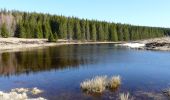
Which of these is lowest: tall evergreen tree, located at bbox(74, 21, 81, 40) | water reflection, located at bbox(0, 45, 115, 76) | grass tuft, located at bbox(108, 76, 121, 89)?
water reflection, located at bbox(0, 45, 115, 76)

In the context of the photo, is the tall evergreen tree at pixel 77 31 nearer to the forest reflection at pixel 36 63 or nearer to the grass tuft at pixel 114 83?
the forest reflection at pixel 36 63

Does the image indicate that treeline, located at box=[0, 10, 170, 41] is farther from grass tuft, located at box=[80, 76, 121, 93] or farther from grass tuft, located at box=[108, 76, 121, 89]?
grass tuft, located at box=[80, 76, 121, 93]

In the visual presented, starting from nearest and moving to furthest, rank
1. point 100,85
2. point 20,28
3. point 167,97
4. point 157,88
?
Result: point 167,97 → point 100,85 → point 157,88 → point 20,28

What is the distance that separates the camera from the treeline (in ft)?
462

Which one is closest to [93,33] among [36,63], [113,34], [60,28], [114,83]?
[113,34]

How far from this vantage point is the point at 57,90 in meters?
27.5

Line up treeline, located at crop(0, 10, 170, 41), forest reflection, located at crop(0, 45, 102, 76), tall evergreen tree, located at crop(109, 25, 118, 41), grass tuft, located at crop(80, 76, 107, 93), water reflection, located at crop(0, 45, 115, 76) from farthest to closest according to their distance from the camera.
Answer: tall evergreen tree, located at crop(109, 25, 118, 41)
treeline, located at crop(0, 10, 170, 41)
water reflection, located at crop(0, 45, 115, 76)
forest reflection, located at crop(0, 45, 102, 76)
grass tuft, located at crop(80, 76, 107, 93)

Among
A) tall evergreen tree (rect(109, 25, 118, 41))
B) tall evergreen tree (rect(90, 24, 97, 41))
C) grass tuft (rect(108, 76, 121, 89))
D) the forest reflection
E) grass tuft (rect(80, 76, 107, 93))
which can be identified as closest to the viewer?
grass tuft (rect(80, 76, 107, 93))

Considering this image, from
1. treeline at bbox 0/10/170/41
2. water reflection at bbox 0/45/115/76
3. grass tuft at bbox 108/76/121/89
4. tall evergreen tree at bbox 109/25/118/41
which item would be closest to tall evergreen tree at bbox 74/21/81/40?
treeline at bbox 0/10/170/41

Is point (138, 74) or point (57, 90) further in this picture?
point (138, 74)

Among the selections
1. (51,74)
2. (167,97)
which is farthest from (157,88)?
(51,74)

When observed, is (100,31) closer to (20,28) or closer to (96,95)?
(20,28)

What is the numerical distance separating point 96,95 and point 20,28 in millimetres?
114850

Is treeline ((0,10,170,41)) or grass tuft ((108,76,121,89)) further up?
treeline ((0,10,170,41))
